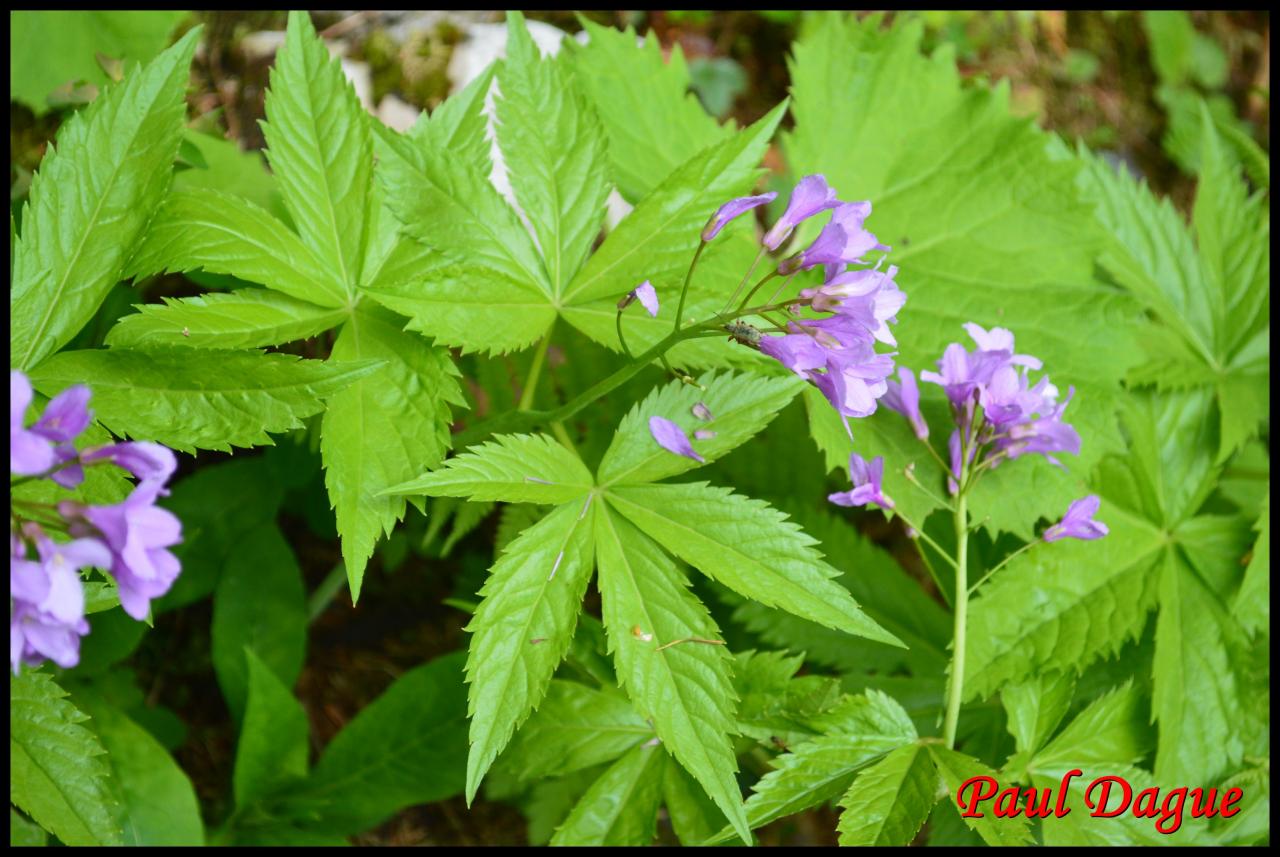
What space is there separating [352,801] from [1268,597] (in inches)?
92.6

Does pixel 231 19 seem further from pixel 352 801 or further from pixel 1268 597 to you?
pixel 1268 597

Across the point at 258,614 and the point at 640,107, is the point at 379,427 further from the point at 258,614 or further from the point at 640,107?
the point at 640,107

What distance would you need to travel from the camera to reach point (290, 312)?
6.50 feet

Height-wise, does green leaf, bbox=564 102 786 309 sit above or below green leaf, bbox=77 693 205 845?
above

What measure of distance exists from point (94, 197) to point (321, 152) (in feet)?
1.44

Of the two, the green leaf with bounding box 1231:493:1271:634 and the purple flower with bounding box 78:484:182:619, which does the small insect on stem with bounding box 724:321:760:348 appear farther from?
the green leaf with bounding box 1231:493:1271:634

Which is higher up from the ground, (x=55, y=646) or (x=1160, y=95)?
(x=1160, y=95)

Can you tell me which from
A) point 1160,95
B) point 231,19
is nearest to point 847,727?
point 231,19

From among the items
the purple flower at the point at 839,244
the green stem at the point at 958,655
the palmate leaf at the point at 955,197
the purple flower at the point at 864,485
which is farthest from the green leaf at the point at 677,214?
the green stem at the point at 958,655

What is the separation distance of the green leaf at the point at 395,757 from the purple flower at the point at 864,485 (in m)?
1.07

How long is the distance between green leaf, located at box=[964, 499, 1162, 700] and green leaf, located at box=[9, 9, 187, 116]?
2.84m

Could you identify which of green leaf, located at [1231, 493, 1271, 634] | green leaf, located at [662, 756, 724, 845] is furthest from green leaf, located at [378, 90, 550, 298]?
green leaf, located at [1231, 493, 1271, 634]

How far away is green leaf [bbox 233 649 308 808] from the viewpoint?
8.03ft
